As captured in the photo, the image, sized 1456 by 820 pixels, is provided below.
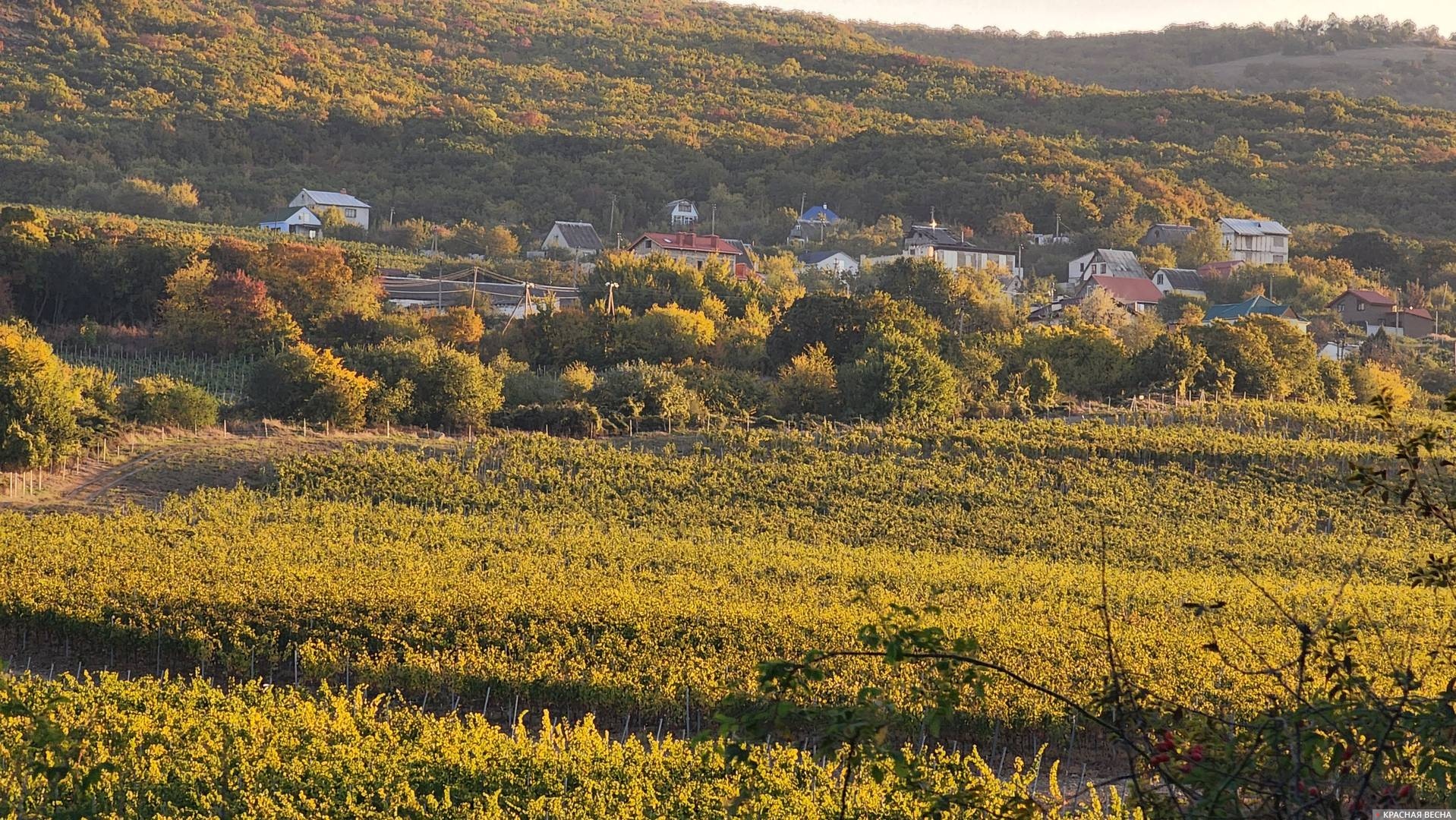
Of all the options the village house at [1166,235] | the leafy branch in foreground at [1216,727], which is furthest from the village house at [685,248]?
the leafy branch in foreground at [1216,727]

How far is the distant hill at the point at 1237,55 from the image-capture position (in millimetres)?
162375

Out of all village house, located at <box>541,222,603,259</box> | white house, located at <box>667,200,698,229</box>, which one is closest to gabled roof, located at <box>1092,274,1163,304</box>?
village house, located at <box>541,222,603,259</box>

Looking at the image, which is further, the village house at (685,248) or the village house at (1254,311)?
the village house at (685,248)

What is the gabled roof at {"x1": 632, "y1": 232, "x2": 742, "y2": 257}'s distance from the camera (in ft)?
235

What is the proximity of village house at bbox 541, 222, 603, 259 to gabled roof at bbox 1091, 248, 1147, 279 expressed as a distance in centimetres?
2515

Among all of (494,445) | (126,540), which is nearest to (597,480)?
(494,445)

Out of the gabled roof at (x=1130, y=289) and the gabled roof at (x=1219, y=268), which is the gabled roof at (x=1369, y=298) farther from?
the gabled roof at (x=1130, y=289)

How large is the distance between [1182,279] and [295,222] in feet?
146

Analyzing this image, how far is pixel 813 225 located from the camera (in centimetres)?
8781

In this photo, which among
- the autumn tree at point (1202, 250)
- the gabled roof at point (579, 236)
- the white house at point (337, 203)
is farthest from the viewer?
the white house at point (337, 203)

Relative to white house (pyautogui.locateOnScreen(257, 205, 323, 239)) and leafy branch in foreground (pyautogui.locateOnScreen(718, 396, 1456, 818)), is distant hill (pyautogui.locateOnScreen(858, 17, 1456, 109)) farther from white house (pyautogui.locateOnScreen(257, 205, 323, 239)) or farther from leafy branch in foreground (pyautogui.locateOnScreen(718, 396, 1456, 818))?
leafy branch in foreground (pyautogui.locateOnScreen(718, 396, 1456, 818))

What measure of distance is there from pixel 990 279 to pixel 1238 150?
173 ft

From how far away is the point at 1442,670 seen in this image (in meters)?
19.9

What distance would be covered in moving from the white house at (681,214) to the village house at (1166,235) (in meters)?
26.2
